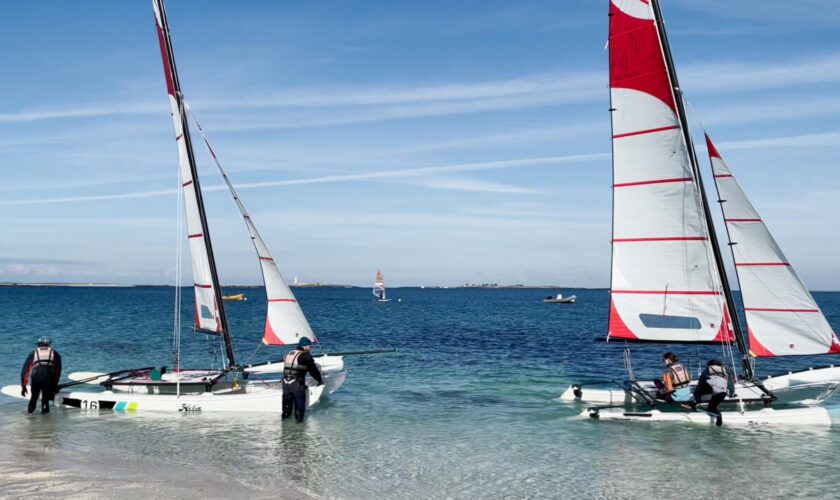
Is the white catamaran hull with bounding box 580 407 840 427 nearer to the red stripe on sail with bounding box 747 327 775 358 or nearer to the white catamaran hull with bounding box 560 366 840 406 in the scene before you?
the white catamaran hull with bounding box 560 366 840 406

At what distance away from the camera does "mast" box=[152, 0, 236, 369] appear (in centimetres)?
2011

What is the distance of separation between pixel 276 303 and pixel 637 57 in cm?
1243

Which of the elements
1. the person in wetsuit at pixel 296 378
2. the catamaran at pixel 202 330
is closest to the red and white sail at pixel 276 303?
the catamaran at pixel 202 330

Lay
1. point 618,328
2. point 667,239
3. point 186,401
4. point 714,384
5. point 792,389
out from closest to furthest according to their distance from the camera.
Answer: point 714,384
point 667,239
point 792,389
point 618,328
point 186,401

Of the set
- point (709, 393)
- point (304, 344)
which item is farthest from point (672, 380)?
point (304, 344)

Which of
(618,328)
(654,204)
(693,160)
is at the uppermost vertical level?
(693,160)

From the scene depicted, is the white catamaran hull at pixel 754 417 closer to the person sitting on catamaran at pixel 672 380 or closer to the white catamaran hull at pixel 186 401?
the person sitting on catamaran at pixel 672 380

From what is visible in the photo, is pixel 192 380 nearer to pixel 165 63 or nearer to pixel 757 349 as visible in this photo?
pixel 165 63

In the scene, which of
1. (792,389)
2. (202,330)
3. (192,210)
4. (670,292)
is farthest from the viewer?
(202,330)

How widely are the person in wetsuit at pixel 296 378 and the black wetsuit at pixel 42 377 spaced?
21.8 ft

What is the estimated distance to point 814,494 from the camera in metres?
12.0

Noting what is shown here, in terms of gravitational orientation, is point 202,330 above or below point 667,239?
below

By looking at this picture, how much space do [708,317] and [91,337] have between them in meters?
43.8

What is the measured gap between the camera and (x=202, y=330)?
2134 cm
